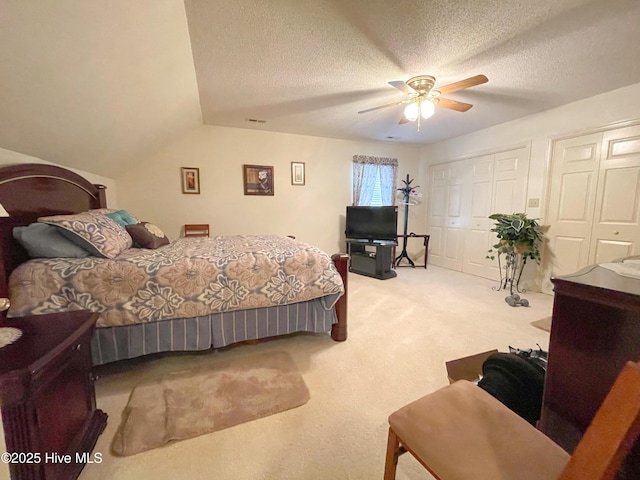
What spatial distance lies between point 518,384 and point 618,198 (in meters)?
3.04

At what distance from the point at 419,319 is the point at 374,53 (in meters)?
2.43

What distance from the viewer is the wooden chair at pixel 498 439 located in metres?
0.46

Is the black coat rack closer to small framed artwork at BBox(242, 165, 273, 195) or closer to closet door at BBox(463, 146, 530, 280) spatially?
closet door at BBox(463, 146, 530, 280)

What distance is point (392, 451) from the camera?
88 cm

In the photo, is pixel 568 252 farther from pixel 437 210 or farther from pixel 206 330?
pixel 206 330

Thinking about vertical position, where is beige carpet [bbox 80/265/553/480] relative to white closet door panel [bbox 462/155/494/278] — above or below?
below

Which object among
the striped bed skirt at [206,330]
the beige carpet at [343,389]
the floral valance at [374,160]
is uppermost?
the floral valance at [374,160]

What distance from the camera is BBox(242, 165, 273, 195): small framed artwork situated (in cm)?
418

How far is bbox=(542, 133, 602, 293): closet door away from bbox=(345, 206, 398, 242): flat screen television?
6.68 ft

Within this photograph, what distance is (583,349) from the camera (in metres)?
0.92

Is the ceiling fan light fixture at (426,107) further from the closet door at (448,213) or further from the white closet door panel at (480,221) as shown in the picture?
the closet door at (448,213)

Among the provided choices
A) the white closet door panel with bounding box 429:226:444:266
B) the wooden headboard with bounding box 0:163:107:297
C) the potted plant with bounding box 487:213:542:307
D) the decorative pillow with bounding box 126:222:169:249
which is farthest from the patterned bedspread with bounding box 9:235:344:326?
the white closet door panel with bounding box 429:226:444:266

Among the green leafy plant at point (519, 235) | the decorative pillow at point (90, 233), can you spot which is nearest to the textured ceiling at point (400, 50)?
the green leafy plant at point (519, 235)

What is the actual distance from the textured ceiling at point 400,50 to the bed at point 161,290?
5.19 feet
